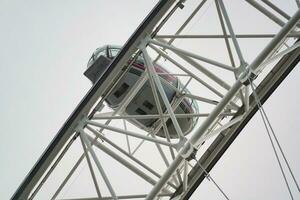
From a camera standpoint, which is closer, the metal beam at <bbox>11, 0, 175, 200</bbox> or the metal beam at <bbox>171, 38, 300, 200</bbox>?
the metal beam at <bbox>11, 0, 175, 200</bbox>

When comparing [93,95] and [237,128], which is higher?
[237,128]

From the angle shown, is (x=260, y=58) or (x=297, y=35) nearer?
(x=260, y=58)

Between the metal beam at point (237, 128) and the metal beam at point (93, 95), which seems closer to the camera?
the metal beam at point (93, 95)

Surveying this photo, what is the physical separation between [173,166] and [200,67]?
10.1 feet

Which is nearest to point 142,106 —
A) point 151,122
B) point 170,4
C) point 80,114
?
point 151,122

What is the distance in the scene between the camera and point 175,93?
688 inches

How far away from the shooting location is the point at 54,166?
1306 centimetres

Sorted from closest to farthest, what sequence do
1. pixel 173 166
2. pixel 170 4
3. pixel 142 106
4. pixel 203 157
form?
pixel 173 166, pixel 170 4, pixel 203 157, pixel 142 106

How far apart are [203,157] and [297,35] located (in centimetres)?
397

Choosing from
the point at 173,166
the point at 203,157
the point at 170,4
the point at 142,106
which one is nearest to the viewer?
the point at 173,166

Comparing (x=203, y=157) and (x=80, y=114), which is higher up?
(x=203, y=157)

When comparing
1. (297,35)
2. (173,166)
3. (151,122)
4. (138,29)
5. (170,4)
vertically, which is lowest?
(151,122)

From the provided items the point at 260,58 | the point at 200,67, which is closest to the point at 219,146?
the point at 200,67

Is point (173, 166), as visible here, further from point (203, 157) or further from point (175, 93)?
point (175, 93)
